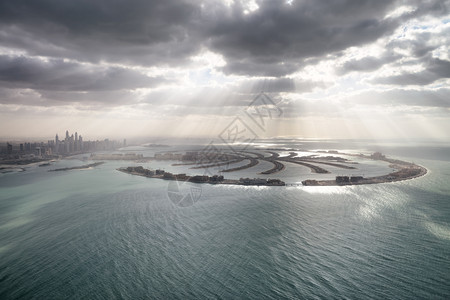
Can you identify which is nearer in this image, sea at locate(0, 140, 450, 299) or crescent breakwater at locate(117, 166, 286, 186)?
sea at locate(0, 140, 450, 299)

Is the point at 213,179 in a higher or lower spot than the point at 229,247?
higher

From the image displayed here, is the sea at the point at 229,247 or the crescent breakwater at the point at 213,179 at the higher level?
→ the crescent breakwater at the point at 213,179

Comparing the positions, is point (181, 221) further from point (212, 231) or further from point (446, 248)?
point (446, 248)

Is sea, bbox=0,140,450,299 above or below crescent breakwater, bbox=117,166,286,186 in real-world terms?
below

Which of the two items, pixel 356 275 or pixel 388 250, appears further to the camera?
pixel 388 250

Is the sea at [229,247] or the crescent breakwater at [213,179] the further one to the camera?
the crescent breakwater at [213,179]

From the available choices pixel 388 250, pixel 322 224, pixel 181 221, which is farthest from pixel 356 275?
pixel 181 221

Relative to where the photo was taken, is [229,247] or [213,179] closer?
[229,247]

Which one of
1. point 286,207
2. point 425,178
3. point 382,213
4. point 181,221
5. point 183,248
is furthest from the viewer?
point 425,178
